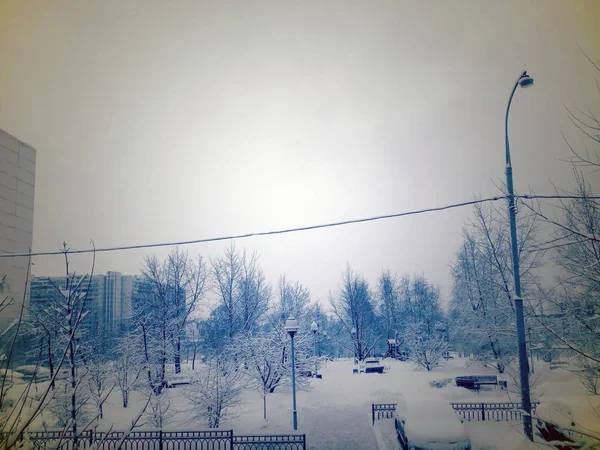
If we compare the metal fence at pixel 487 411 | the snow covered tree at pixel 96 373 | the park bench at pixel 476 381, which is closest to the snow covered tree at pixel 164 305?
the snow covered tree at pixel 96 373

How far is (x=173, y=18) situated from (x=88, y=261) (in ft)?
20.3

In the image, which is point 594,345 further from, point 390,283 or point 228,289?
point 390,283

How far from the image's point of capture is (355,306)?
66.9 feet

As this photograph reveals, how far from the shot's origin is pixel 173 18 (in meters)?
7.63

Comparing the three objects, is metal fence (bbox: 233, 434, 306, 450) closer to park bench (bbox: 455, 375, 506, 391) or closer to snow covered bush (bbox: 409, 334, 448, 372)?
park bench (bbox: 455, 375, 506, 391)

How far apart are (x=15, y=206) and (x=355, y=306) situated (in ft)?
55.1

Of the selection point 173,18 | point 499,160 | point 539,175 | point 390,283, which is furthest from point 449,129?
point 390,283

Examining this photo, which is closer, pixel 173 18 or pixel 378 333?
pixel 173 18

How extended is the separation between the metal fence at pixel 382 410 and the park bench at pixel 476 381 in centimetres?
286

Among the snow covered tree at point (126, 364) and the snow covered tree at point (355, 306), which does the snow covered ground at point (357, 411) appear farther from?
the snow covered tree at point (355, 306)

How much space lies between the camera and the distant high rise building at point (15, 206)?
8.66 meters

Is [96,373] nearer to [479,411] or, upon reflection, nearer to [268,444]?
[268,444]

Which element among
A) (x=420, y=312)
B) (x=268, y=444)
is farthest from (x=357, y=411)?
(x=420, y=312)

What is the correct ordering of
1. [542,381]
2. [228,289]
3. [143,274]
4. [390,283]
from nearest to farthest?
[542,381] → [143,274] → [228,289] → [390,283]
